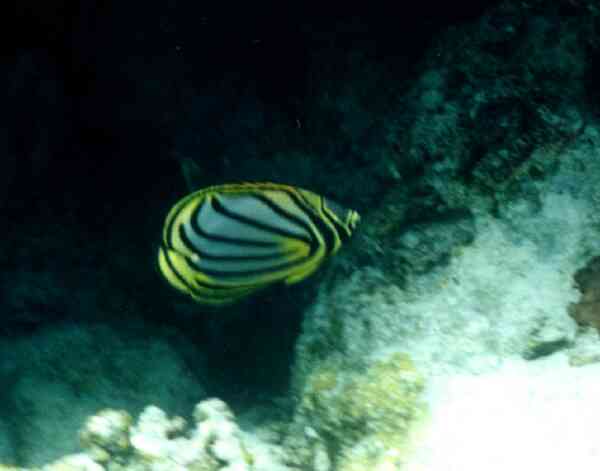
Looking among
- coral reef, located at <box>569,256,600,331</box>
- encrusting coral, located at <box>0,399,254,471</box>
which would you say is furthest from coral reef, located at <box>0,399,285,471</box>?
coral reef, located at <box>569,256,600,331</box>

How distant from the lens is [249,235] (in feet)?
7.43

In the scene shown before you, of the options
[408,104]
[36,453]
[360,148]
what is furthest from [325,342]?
[36,453]

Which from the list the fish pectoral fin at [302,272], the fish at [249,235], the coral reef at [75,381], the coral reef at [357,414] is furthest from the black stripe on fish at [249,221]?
the coral reef at [75,381]

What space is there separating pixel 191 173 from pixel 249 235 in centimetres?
157

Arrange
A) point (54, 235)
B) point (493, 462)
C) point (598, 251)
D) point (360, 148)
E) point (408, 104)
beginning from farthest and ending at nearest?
point (54, 235) < point (360, 148) < point (408, 104) < point (598, 251) < point (493, 462)

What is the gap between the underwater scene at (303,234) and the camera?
2.38 metres

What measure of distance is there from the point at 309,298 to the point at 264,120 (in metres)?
1.22

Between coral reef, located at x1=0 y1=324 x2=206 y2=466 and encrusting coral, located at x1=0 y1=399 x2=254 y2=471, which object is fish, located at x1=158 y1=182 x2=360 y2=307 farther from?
coral reef, located at x1=0 y1=324 x2=206 y2=466

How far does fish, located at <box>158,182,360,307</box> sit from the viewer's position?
219cm

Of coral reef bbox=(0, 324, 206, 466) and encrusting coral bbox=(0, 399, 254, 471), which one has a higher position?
coral reef bbox=(0, 324, 206, 466)

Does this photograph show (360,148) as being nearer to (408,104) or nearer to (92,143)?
(408,104)

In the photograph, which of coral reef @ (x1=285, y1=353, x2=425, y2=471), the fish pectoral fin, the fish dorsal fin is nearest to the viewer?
the fish pectoral fin

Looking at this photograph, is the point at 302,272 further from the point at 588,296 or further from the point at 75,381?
the point at 75,381

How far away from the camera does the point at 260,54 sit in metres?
3.54
